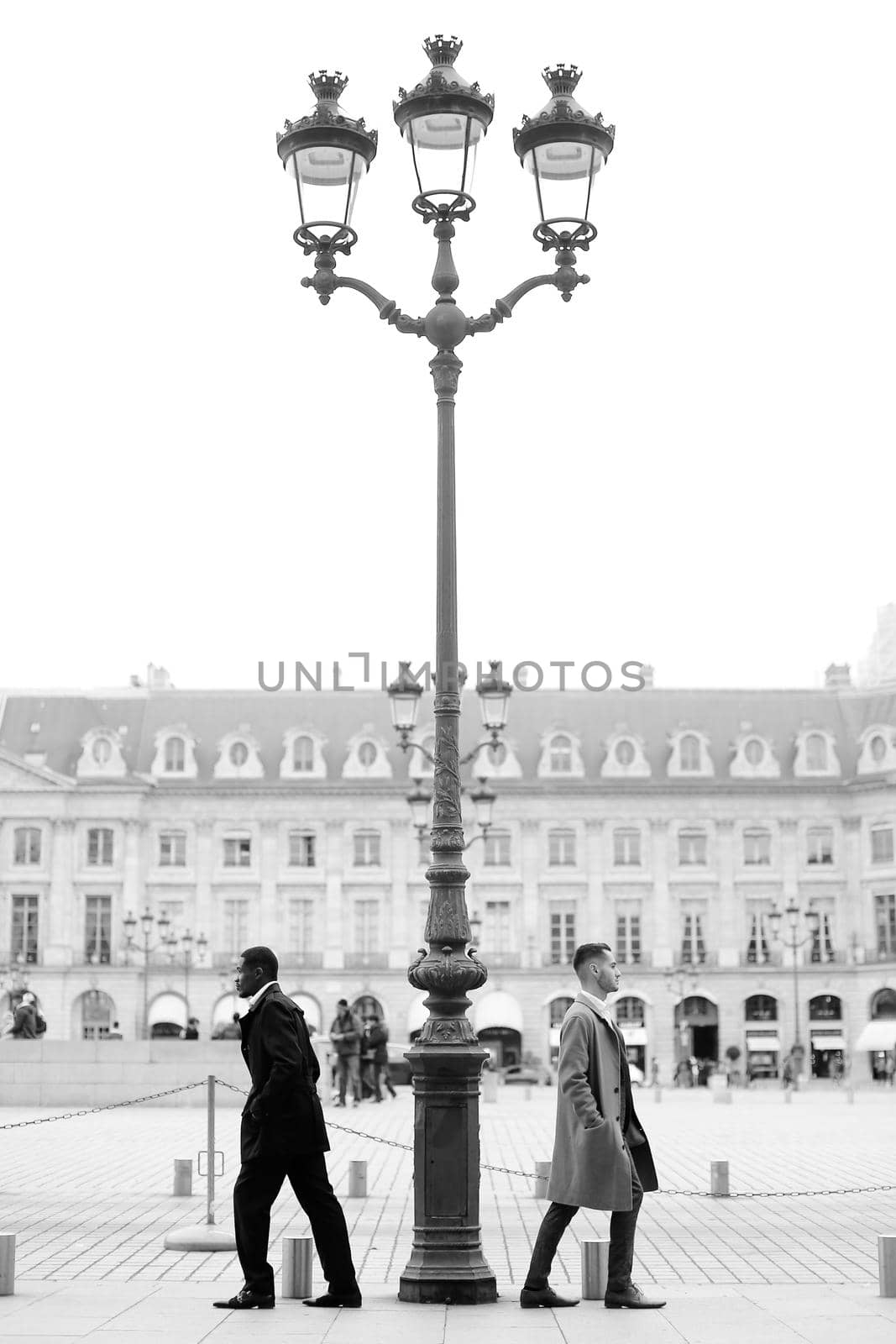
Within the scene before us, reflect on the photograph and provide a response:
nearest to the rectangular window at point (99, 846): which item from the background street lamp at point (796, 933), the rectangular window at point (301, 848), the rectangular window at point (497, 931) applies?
the rectangular window at point (301, 848)

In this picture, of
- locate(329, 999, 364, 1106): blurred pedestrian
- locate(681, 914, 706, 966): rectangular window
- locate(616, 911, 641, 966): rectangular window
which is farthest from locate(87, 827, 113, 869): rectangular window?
locate(329, 999, 364, 1106): blurred pedestrian

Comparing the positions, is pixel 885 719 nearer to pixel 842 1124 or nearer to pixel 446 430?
pixel 842 1124

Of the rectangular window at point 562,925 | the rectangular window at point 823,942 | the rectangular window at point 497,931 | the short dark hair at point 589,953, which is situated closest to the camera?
the short dark hair at point 589,953

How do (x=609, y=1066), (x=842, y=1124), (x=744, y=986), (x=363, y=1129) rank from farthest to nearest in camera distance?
(x=744, y=986) < (x=842, y=1124) < (x=363, y=1129) < (x=609, y=1066)

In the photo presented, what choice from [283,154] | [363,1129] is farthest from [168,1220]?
[363,1129]

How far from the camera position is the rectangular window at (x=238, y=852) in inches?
2712

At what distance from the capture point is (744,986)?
6656cm

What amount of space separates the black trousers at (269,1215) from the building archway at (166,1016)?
58527 mm

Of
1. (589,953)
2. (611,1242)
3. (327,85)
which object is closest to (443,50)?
(327,85)

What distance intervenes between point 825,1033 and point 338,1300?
59574 millimetres

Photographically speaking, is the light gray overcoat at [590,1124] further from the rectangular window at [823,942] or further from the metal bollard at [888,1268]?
the rectangular window at [823,942]

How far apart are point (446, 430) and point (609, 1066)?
4.01m

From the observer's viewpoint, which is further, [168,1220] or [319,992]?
[319,992]

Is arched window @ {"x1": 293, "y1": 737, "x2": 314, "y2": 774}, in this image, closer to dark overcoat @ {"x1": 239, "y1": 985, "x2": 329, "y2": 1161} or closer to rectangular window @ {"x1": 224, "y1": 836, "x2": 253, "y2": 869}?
rectangular window @ {"x1": 224, "y1": 836, "x2": 253, "y2": 869}
